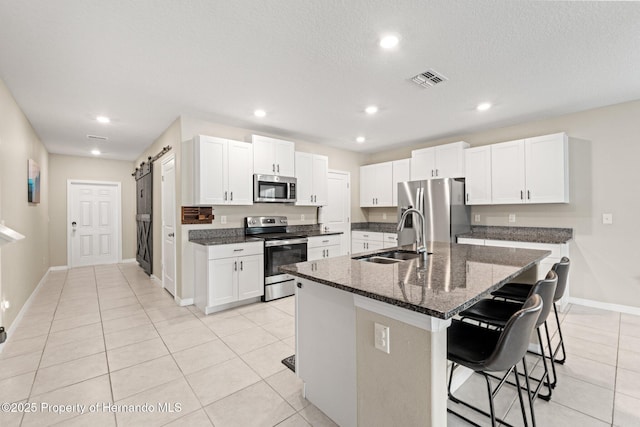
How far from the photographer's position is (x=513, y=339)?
1207mm

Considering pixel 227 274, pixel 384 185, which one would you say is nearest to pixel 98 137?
pixel 227 274

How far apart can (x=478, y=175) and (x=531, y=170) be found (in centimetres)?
67

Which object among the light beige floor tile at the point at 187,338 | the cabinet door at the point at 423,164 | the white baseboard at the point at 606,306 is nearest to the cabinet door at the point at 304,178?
the cabinet door at the point at 423,164

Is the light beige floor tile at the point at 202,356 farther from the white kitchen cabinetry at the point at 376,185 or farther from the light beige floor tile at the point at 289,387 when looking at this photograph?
the white kitchen cabinetry at the point at 376,185

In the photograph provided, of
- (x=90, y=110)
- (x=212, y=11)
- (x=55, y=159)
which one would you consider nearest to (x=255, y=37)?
(x=212, y=11)

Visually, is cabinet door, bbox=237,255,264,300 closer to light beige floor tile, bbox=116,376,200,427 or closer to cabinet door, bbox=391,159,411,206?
light beige floor tile, bbox=116,376,200,427

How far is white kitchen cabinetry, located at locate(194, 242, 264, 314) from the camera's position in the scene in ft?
11.5

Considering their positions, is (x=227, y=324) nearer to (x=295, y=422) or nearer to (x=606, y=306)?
(x=295, y=422)

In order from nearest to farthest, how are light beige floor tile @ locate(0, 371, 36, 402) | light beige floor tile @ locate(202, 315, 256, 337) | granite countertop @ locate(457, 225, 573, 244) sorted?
light beige floor tile @ locate(0, 371, 36, 402) < light beige floor tile @ locate(202, 315, 256, 337) < granite countertop @ locate(457, 225, 573, 244)

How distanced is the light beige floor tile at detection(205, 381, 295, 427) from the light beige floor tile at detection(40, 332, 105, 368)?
155cm

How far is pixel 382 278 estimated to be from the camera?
1552 mm

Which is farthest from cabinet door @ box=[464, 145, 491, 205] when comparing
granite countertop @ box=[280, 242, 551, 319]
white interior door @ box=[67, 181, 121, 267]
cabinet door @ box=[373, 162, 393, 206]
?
white interior door @ box=[67, 181, 121, 267]

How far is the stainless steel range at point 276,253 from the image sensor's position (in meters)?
4.00

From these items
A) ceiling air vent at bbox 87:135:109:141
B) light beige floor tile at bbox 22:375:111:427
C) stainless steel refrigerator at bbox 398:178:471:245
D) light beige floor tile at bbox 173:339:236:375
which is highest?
ceiling air vent at bbox 87:135:109:141
